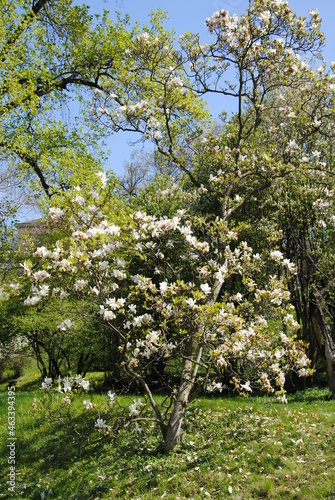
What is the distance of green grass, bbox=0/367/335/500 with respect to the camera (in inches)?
207

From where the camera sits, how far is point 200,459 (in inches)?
233

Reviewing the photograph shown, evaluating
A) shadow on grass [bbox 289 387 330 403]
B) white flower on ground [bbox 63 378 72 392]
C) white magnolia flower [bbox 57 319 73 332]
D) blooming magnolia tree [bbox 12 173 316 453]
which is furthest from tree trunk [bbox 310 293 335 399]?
white magnolia flower [bbox 57 319 73 332]

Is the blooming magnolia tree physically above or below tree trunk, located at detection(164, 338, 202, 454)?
above

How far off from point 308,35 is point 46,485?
896 cm

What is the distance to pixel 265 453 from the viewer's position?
5.80 metres

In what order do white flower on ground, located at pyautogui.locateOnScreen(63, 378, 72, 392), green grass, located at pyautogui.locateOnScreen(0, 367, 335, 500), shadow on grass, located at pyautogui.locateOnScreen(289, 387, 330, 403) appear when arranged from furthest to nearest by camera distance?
shadow on grass, located at pyautogui.locateOnScreen(289, 387, 330, 403), green grass, located at pyautogui.locateOnScreen(0, 367, 335, 500), white flower on ground, located at pyautogui.locateOnScreen(63, 378, 72, 392)

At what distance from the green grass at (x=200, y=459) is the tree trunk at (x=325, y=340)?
1.90 m

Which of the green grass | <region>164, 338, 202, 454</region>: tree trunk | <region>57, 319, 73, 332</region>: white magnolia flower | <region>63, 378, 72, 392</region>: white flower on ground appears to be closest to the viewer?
<region>57, 319, 73, 332</region>: white magnolia flower

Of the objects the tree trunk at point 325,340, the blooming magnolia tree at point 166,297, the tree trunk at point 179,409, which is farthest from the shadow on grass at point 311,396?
the blooming magnolia tree at point 166,297

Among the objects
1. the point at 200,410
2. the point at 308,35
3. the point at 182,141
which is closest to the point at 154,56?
the point at 182,141

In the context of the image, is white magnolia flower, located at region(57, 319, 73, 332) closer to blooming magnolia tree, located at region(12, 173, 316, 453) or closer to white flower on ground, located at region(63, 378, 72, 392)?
blooming magnolia tree, located at region(12, 173, 316, 453)

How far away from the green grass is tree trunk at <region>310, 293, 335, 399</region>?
6.24 feet

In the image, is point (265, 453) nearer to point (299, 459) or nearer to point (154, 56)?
point (299, 459)

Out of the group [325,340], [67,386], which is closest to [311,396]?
[325,340]
